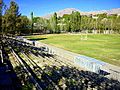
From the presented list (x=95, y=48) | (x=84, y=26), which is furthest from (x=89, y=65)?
(x=84, y=26)

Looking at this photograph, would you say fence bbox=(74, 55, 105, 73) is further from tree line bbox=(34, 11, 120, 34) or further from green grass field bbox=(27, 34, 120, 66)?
tree line bbox=(34, 11, 120, 34)

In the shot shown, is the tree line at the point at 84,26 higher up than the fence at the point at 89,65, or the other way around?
the tree line at the point at 84,26

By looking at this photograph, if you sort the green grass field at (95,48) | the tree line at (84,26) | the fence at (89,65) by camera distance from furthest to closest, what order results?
1. the tree line at (84,26)
2. the green grass field at (95,48)
3. the fence at (89,65)

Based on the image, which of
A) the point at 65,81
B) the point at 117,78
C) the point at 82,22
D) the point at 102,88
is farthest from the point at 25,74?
the point at 82,22

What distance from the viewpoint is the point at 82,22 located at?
147375 mm

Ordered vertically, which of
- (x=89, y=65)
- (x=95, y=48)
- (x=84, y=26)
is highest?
(x=84, y=26)

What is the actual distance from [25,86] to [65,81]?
351cm

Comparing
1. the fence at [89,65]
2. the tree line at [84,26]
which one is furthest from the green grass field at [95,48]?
the tree line at [84,26]

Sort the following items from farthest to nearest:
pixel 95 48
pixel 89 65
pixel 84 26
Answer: pixel 84 26, pixel 95 48, pixel 89 65

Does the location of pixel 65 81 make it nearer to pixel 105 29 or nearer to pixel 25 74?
pixel 25 74

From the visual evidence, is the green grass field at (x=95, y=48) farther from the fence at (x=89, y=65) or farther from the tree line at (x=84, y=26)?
the tree line at (x=84, y=26)

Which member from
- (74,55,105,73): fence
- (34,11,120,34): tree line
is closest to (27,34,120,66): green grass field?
(74,55,105,73): fence

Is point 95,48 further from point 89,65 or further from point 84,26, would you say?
point 84,26

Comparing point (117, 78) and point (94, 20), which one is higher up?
point (94, 20)
